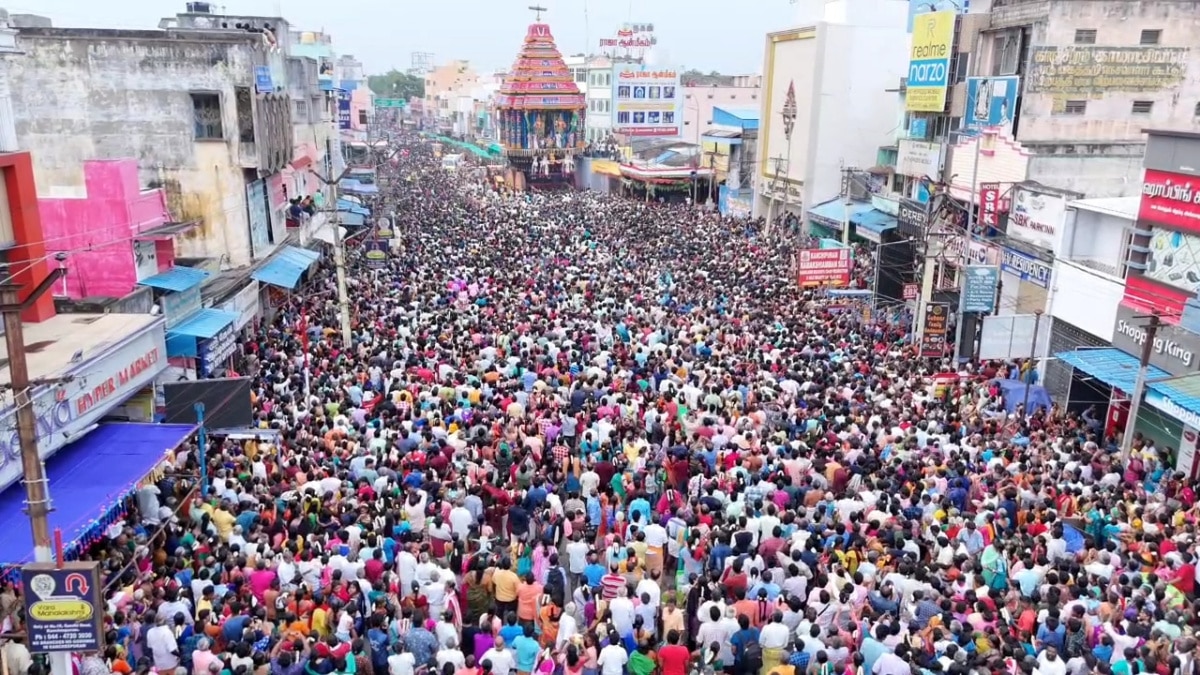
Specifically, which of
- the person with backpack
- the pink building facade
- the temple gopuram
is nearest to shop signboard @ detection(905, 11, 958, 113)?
the pink building facade

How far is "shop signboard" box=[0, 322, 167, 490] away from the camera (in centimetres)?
941

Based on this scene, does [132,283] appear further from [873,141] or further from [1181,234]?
[873,141]

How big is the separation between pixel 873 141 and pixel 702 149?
1306cm

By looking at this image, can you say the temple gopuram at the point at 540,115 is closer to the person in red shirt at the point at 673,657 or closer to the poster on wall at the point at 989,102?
the poster on wall at the point at 989,102

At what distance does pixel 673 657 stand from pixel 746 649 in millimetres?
671

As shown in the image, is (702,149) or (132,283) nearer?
(132,283)

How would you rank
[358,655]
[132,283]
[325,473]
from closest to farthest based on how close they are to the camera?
1. [358,655]
2. [325,473]
3. [132,283]

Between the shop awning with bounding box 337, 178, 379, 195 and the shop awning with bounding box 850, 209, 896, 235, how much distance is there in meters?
22.6

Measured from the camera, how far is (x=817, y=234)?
34.4m

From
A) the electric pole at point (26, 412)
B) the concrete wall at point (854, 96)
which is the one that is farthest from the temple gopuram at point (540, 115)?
the electric pole at point (26, 412)

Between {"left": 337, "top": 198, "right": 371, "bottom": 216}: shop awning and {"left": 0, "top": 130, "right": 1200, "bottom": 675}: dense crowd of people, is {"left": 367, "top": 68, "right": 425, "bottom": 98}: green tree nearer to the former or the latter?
{"left": 337, "top": 198, "right": 371, "bottom": 216}: shop awning

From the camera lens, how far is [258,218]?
71.4ft

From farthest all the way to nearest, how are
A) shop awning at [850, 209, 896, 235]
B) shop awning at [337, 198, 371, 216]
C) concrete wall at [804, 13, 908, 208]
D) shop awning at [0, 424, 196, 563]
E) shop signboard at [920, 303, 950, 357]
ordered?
1. shop awning at [337, 198, 371, 216]
2. concrete wall at [804, 13, 908, 208]
3. shop awning at [850, 209, 896, 235]
4. shop signboard at [920, 303, 950, 357]
5. shop awning at [0, 424, 196, 563]

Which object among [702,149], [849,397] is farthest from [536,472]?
[702,149]
